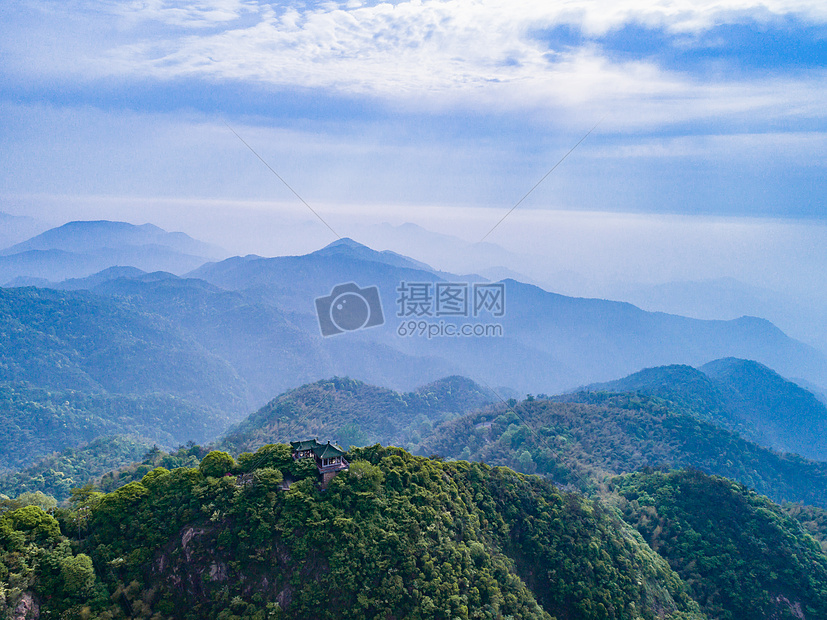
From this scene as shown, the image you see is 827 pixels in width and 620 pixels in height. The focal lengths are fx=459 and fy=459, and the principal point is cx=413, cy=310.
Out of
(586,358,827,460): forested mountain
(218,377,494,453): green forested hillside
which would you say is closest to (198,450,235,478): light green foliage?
(218,377,494,453): green forested hillside

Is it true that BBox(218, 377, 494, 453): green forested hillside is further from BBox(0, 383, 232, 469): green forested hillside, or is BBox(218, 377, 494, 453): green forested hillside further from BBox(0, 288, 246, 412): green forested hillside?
BBox(0, 288, 246, 412): green forested hillside

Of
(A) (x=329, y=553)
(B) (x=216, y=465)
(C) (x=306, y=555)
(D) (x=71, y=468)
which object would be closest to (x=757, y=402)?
(A) (x=329, y=553)

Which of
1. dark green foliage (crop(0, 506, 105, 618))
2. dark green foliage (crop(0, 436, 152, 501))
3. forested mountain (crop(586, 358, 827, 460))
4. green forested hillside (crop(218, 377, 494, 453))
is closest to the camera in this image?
dark green foliage (crop(0, 506, 105, 618))

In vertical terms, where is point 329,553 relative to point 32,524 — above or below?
below

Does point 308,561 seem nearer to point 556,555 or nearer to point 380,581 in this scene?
point 380,581

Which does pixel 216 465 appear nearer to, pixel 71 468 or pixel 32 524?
pixel 32 524

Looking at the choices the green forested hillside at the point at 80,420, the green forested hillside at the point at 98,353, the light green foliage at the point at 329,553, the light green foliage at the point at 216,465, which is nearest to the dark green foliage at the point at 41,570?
the light green foliage at the point at 329,553
